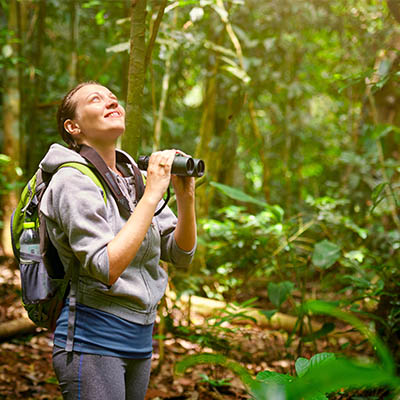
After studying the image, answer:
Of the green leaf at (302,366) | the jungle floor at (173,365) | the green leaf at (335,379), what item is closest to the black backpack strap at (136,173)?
the green leaf at (302,366)

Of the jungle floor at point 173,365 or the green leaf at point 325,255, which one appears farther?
the green leaf at point 325,255

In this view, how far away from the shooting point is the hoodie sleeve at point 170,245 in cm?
175

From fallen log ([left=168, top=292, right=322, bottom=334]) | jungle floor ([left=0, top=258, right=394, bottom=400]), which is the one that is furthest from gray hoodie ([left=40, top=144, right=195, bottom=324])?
fallen log ([left=168, top=292, right=322, bottom=334])

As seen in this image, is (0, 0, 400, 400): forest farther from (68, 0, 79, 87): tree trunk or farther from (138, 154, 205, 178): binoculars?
(138, 154, 205, 178): binoculars

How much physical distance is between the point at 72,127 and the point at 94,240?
485mm

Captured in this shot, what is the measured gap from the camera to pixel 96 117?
1.56m

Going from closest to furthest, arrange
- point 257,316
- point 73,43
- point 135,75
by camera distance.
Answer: point 135,75, point 257,316, point 73,43

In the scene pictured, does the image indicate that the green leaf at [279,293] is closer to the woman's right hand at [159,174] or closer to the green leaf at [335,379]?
the woman's right hand at [159,174]

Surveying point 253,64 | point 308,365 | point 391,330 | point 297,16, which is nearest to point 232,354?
point 391,330

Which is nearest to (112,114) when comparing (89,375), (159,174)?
(159,174)

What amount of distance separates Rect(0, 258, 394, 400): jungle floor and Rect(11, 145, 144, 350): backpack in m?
1.36

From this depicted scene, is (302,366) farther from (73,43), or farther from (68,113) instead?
(73,43)

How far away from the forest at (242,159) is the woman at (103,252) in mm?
508

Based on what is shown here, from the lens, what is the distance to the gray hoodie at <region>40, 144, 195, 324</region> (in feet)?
4.42
